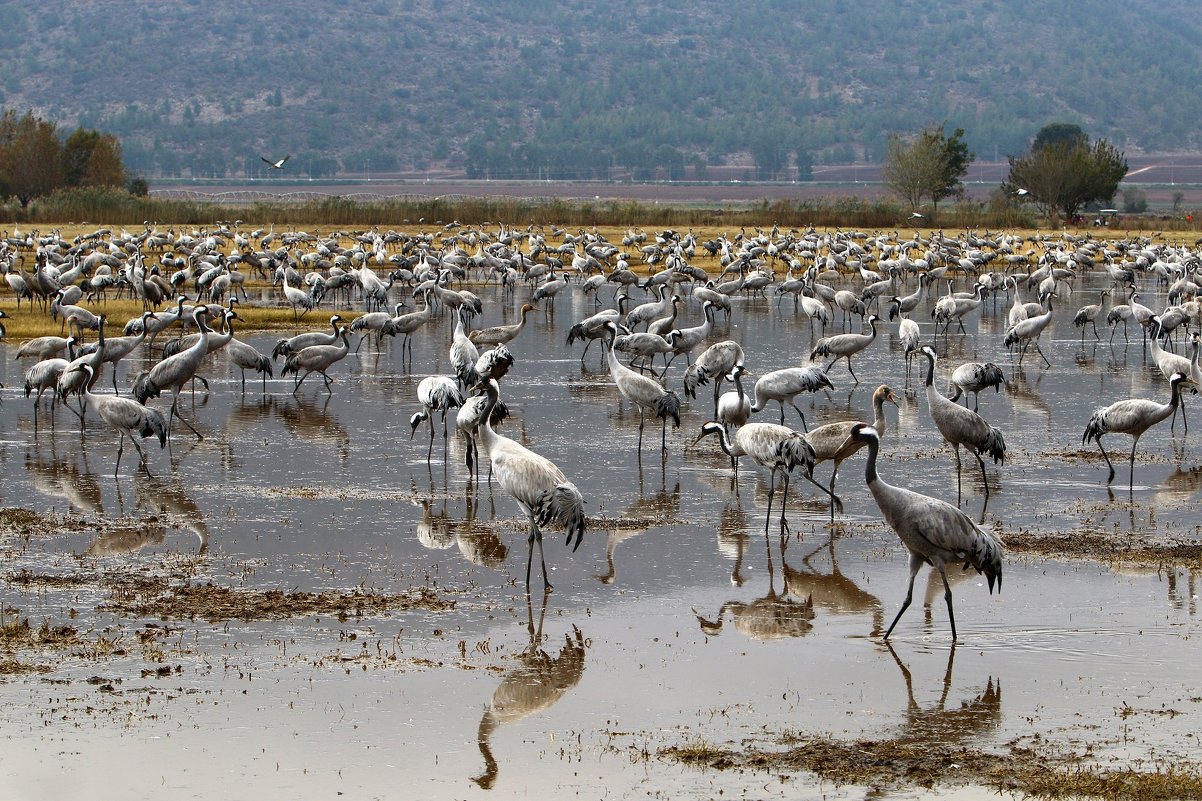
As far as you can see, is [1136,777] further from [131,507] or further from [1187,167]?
[1187,167]

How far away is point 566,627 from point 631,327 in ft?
53.4

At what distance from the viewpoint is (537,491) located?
1019 cm

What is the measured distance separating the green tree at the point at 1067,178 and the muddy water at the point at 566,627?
6060cm

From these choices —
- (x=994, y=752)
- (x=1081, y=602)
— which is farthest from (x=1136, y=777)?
(x=1081, y=602)

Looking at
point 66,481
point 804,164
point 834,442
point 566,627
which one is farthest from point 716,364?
point 804,164

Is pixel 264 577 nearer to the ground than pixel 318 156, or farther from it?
nearer to the ground

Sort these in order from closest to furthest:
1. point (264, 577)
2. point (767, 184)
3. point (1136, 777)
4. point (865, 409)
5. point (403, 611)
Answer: point (1136, 777)
point (403, 611)
point (264, 577)
point (865, 409)
point (767, 184)

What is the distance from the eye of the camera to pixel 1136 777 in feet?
22.6

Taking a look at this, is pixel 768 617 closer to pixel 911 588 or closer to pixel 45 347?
pixel 911 588

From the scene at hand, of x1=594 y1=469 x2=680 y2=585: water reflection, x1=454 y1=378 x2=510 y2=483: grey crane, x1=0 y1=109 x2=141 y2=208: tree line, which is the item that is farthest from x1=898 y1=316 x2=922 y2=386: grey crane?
x1=0 y1=109 x2=141 y2=208: tree line

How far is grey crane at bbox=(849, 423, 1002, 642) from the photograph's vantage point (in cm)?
908

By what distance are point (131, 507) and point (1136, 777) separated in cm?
823

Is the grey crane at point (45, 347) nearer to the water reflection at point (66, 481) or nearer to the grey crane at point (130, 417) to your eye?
the water reflection at point (66, 481)

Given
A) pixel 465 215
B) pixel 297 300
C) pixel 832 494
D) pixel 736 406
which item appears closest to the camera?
pixel 832 494
